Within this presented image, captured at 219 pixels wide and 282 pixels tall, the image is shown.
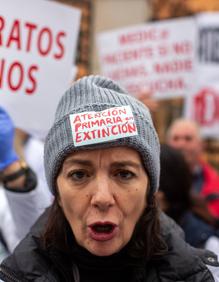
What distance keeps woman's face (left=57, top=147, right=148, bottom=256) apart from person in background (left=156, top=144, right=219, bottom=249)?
3.78ft

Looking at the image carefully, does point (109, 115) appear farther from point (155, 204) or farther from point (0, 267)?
point (0, 267)

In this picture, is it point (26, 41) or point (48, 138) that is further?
point (26, 41)

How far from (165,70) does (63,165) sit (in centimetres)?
319

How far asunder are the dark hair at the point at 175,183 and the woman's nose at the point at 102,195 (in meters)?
1.33

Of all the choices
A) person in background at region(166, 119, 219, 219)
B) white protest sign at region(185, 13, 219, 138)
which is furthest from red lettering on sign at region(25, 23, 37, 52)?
white protest sign at region(185, 13, 219, 138)

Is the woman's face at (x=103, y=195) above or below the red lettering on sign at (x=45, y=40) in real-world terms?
below

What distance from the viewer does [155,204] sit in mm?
2078

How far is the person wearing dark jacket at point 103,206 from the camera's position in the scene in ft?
6.26

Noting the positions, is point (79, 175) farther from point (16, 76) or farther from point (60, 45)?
point (60, 45)

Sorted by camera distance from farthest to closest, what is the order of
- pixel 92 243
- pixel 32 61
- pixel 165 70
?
pixel 165 70 < pixel 32 61 < pixel 92 243

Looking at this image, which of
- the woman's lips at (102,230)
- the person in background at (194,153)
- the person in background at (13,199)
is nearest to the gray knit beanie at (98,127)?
the woman's lips at (102,230)

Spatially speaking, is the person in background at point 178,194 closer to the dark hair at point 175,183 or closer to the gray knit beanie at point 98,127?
the dark hair at point 175,183

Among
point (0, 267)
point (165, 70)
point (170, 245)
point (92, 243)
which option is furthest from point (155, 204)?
point (165, 70)

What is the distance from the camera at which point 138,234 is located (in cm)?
203
